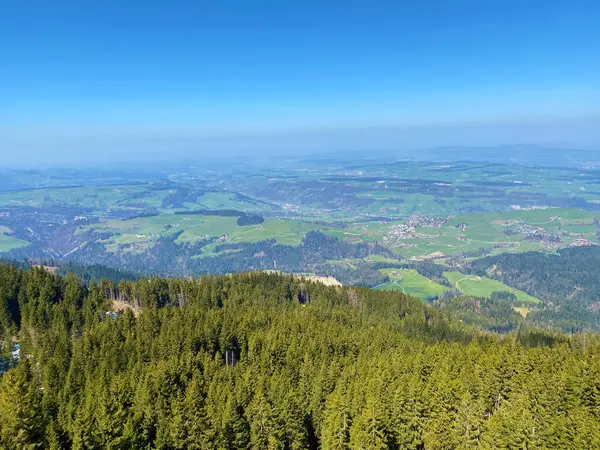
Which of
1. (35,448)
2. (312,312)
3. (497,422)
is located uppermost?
(35,448)

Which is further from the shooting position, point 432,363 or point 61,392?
point 432,363

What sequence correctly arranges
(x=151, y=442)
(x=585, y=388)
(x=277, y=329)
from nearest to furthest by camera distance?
(x=151, y=442)
(x=585, y=388)
(x=277, y=329)

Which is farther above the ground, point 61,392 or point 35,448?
point 35,448

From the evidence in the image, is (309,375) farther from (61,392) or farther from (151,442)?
(61,392)

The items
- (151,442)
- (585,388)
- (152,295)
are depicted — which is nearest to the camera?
(151,442)

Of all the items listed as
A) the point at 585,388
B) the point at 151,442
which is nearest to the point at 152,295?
the point at 151,442

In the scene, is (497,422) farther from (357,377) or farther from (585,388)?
(357,377)

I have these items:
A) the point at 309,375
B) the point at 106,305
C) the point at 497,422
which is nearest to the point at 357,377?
the point at 309,375
